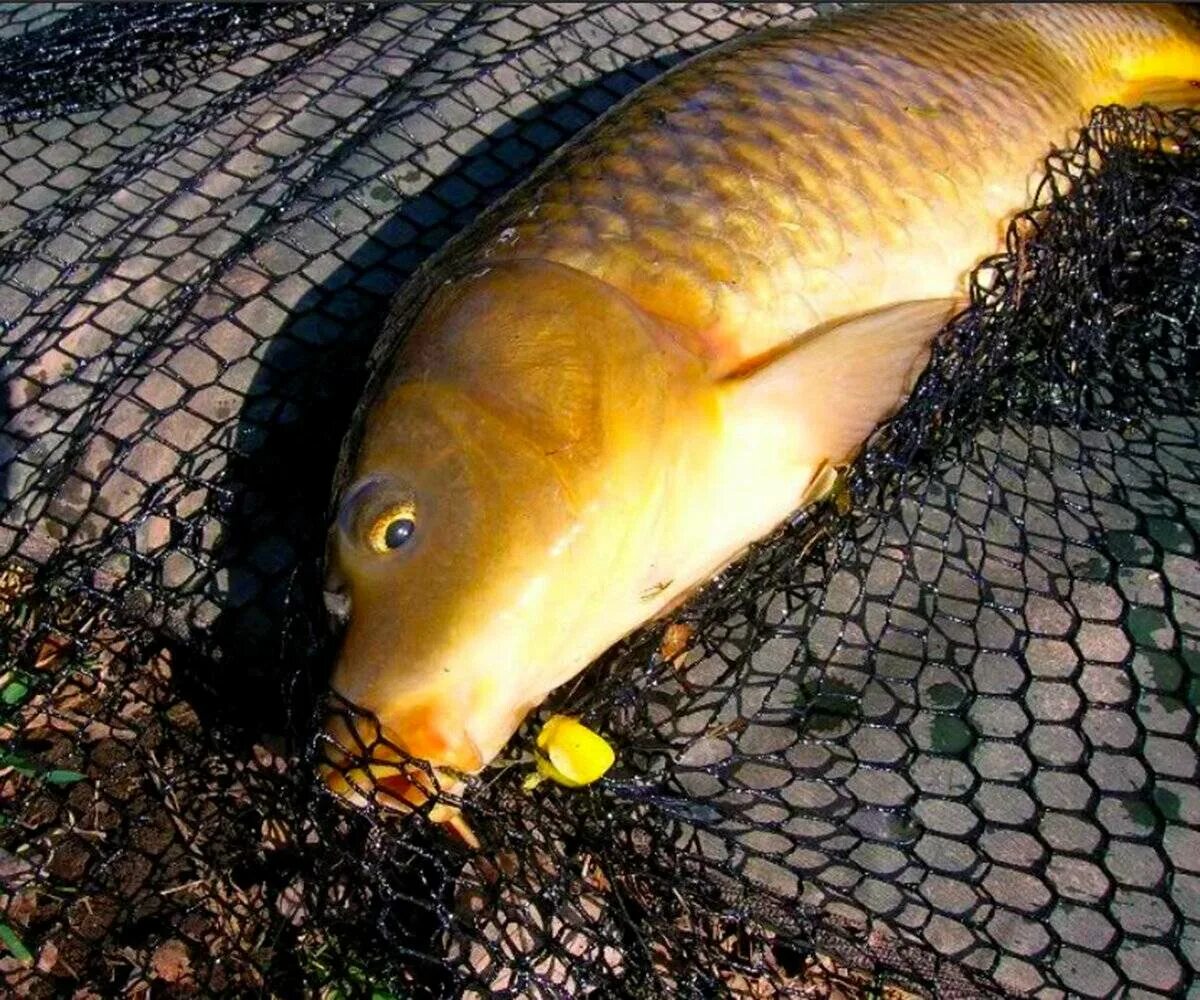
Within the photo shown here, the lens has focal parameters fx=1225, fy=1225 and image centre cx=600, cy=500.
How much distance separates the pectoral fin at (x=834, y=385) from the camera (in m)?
1.80

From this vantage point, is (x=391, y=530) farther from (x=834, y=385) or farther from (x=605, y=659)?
(x=834, y=385)

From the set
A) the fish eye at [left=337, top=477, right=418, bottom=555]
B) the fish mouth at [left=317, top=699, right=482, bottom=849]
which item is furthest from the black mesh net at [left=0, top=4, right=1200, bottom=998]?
the fish eye at [left=337, top=477, right=418, bottom=555]

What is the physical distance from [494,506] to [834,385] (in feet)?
1.92

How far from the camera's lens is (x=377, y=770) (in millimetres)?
1513

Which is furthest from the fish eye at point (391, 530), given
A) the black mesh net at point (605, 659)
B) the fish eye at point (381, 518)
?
the black mesh net at point (605, 659)

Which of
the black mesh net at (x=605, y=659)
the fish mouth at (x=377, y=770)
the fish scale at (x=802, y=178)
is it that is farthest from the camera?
the fish scale at (x=802, y=178)

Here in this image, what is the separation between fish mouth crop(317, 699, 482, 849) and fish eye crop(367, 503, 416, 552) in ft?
0.66

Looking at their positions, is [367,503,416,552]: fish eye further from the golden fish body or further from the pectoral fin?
the pectoral fin

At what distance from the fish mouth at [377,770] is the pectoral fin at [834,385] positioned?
2.16 ft

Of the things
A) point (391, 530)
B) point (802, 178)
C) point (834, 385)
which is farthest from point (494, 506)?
point (802, 178)

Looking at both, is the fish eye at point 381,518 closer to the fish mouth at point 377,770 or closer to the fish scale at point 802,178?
the fish mouth at point 377,770

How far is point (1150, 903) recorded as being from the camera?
179cm

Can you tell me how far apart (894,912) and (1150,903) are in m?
0.38

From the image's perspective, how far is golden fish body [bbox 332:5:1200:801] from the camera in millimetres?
1550
